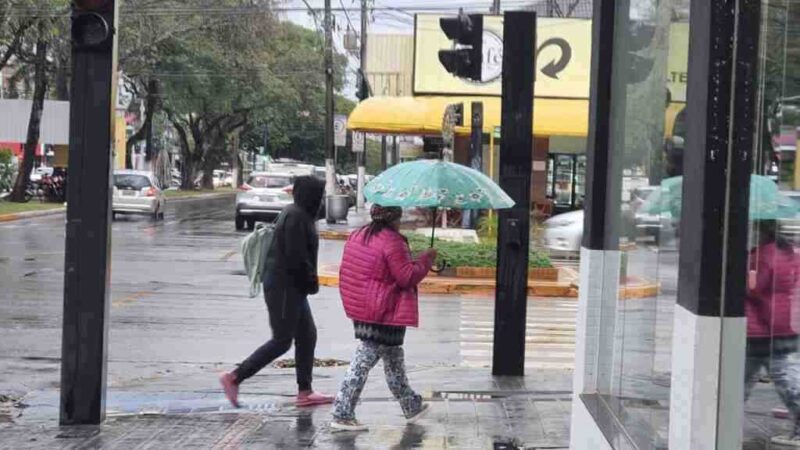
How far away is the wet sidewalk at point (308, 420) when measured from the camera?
297 inches

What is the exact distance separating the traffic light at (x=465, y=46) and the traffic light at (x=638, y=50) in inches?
171

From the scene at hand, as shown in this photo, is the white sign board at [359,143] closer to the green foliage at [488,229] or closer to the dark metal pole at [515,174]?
the green foliage at [488,229]

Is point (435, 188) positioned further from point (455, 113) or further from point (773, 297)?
point (455, 113)

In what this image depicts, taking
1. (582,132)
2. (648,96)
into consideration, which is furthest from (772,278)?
(582,132)

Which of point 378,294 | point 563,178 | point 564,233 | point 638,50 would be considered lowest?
point 564,233

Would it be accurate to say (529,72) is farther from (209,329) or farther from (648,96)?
(209,329)

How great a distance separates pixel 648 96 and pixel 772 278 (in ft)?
5.78

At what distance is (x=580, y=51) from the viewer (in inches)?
1315

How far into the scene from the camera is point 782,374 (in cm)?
417

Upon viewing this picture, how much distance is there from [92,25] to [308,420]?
3261 mm

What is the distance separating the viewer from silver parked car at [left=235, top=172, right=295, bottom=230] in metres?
32.2

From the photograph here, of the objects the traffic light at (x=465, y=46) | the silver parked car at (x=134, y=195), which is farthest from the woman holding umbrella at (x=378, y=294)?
the silver parked car at (x=134, y=195)

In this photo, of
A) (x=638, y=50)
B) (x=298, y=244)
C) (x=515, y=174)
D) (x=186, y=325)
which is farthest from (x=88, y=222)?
(x=186, y=325)

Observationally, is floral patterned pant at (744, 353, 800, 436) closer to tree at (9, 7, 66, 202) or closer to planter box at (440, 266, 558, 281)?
planter box at (440, 266, 558, 281)
